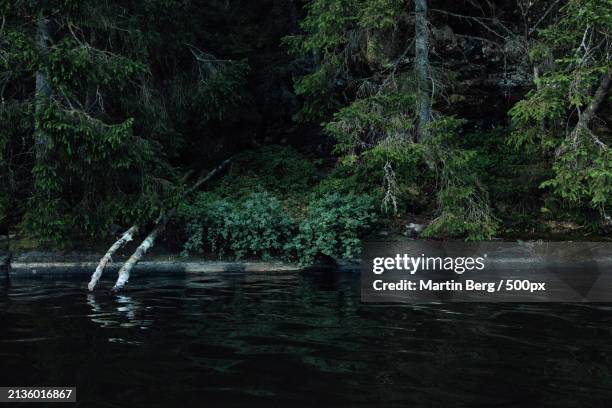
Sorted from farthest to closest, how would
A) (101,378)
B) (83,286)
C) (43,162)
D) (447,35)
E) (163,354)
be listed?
1. (447,35)
2. (43,162)
3. (83,286)
4. (163,354)
5. (101,378)

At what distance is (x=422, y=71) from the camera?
14352 mm

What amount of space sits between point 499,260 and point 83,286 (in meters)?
9.88

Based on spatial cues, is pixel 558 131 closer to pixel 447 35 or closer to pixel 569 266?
pixel 569 266

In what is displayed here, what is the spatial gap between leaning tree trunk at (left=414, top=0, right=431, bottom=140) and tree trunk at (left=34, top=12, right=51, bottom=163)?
364 inches

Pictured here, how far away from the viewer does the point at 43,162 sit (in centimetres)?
1216

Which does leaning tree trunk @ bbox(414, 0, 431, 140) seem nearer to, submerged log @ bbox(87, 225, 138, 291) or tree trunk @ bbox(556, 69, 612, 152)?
tree trunk @ bbox(556, 69, 612, 152)

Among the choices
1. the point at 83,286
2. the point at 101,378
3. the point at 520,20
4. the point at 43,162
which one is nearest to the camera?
the point at 101,378

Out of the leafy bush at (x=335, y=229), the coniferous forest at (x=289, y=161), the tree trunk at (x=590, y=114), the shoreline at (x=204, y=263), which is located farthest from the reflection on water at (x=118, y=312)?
the tree trunk at (x=590, y=114)

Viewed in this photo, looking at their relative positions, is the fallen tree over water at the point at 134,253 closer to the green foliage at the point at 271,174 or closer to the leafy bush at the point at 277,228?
the leafy bush at the point at 277,228

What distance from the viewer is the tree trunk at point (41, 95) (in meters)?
11.5

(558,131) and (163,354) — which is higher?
(558,131)

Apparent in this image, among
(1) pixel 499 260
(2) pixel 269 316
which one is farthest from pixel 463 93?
(2) pixel 269 316

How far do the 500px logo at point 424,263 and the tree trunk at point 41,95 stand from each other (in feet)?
28.1

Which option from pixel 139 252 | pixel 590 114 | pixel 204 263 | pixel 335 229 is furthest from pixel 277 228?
pixel 590 114
